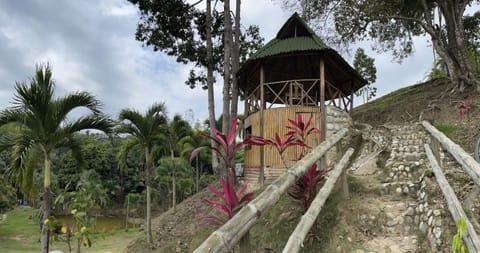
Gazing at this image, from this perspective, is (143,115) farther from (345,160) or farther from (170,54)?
(345,160)

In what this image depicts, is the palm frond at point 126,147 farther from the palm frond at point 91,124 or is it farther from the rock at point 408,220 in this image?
the rock at point 408,220

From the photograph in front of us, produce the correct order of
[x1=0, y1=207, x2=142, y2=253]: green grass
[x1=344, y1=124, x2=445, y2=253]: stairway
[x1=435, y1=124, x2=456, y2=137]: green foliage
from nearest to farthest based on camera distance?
[x1=344, y1=124, x2=445, y2=253]: stairway < [x1=435, y1=124, x2=456, y2=137]: green foliage < [x1=0, y1=207, x2=142, y2=253]: green grass

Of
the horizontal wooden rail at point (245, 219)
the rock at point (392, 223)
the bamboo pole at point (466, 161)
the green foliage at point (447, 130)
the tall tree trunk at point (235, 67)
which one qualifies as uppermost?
the tall tree trunk at point (235, 67)

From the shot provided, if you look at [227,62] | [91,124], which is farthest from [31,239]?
[91,124]

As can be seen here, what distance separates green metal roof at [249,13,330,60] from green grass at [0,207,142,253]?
8540mm

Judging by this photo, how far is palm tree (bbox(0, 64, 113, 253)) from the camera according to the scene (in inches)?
196

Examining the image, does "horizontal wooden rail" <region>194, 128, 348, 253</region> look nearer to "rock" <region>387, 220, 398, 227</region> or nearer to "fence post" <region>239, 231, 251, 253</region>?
"fence post" <region>239, 231, 251, 253</region>

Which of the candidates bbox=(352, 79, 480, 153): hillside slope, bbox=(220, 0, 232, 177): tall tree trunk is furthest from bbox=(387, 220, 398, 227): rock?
bbox=(220, 0, 232, 177): tall tree trunk

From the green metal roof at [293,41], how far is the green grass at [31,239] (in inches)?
336

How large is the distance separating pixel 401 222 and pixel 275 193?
230cm

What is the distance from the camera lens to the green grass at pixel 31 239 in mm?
15180

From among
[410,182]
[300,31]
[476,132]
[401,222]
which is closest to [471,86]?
[476,132]

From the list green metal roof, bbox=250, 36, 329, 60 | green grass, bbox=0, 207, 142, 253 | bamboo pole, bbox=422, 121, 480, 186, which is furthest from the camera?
green grass, bbox=0, 207, 142, 253

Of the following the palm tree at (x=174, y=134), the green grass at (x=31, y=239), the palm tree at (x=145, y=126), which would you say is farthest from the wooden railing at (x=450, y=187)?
the palm tree at (x=174, y=134)
